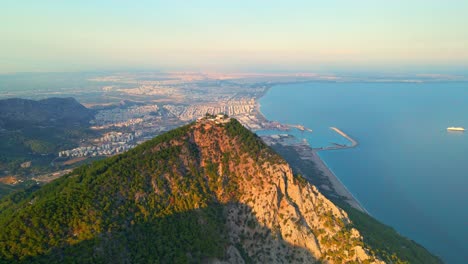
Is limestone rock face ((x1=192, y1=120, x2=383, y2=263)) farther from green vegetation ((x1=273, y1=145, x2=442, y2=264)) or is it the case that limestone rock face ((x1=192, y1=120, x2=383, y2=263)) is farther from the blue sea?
the blue sea

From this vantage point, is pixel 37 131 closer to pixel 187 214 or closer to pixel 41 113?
pixel 41 113

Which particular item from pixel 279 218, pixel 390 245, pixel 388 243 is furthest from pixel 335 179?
pixel 279 218

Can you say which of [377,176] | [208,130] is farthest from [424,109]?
[208,130]

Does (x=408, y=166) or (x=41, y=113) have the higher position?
(x=41, y=113)

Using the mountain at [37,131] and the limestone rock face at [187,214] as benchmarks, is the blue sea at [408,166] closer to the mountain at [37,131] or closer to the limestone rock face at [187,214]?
the limestone rock face at [187,214]

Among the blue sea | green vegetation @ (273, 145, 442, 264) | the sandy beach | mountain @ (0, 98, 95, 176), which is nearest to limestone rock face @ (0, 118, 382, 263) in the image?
green vegetation @ (273, 145, 442, 264)

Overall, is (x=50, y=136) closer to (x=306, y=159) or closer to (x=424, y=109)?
(x=306, y=159)

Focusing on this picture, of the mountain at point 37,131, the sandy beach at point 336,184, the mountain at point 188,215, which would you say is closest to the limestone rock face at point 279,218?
the mountain at point 188,215
